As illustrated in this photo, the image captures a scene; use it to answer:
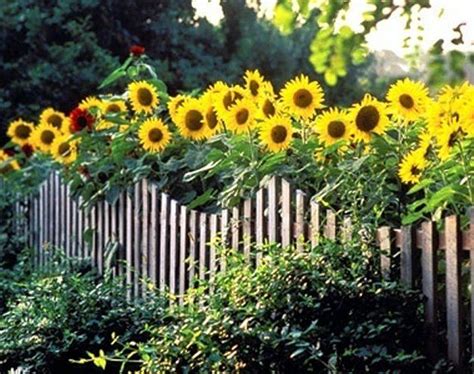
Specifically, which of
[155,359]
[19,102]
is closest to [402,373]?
[155,359]

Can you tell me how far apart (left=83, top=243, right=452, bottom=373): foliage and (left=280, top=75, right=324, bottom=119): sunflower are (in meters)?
1.34

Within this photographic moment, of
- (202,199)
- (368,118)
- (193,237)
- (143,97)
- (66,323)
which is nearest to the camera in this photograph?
(368,118)

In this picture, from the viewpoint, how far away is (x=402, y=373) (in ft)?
12.9

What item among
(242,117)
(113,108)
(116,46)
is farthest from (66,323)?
(116,46)

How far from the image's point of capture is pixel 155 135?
22.6ft

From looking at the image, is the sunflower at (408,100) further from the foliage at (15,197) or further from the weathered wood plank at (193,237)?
the foliage at (15,197)

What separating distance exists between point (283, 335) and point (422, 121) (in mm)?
1805

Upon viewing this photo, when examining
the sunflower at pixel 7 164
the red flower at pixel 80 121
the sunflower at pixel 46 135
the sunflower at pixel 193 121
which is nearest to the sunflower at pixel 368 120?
the sunflower at pixel 193 121

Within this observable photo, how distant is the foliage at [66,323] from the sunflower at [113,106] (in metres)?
2.30

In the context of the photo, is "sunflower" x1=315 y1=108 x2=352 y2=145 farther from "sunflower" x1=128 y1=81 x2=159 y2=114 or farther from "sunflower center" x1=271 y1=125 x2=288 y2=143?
"sunflower" x1=128 y1=81 x2=159 y2=114

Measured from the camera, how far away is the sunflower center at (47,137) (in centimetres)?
906

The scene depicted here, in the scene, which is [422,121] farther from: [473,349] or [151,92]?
[151,92]

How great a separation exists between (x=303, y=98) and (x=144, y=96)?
75.0 inches

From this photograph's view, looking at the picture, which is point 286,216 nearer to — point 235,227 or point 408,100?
point 235,227
